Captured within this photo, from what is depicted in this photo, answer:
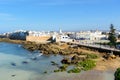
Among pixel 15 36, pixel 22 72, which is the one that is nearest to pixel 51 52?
pixel 22 72

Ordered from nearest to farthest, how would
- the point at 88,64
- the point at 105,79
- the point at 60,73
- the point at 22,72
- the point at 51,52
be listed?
1. the point at 105,79
2. the point at 60,73
3. the point at 22,72
4. the point at 88,64
5. the point at 51,52

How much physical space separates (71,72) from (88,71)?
2.44m

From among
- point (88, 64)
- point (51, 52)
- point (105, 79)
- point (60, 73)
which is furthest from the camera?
point (51, 52)

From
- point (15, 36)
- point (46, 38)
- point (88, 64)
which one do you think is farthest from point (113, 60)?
point (15, 36)

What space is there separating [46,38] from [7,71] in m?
75.2

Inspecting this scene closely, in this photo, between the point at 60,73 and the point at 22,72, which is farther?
the point at 22,72

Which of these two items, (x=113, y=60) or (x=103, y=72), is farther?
(x=113, y=60)

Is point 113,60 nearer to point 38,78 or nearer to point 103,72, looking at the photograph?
point 103,72

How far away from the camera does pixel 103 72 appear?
3681 centimetres

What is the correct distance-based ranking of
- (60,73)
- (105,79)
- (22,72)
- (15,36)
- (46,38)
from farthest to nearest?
1. (15,36)
2. (46,38)
3. (22,72)
4. (60,73)
5. (105,79)

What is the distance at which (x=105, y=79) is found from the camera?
32.5 metres

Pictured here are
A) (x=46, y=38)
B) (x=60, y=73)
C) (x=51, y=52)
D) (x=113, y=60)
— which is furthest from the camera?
(x=46, y=38)

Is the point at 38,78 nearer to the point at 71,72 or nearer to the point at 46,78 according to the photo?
the point at 46,78

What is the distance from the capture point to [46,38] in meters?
115
